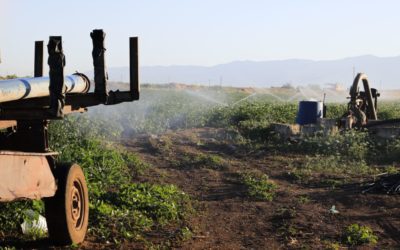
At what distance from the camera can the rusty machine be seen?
4473 millimetres


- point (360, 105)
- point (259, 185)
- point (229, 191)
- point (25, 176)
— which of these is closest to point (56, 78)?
point (25, 176)

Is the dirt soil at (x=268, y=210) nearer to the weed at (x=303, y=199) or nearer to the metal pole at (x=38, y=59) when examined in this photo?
the weed at (x=303, y=199)

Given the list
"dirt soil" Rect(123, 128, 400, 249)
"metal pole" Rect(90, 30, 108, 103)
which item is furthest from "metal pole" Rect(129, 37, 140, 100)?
"dirt soil" Rect(123, 128, 400, 249)

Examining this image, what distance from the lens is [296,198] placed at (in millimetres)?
8758

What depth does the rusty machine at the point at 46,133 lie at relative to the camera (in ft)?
14.7

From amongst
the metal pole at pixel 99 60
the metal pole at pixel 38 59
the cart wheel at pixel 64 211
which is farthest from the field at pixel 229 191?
the metal pole at pixel 99 60

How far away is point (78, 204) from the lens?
6137 millimetres

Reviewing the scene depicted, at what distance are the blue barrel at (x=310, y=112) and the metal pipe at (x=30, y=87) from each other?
12.1 metres

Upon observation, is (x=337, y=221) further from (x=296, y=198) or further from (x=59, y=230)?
(x=59, y=230)

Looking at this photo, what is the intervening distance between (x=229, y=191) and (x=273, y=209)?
4.78 feet

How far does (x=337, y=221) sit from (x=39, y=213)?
3448 mm

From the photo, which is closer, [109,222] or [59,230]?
[59,230]

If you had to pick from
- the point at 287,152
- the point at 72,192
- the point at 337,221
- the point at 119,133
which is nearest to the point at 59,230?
the point at 72,192

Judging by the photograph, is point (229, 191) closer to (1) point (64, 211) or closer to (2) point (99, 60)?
(1) point (64, 211)
